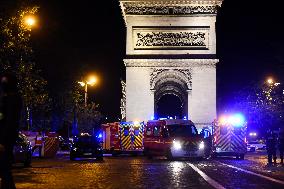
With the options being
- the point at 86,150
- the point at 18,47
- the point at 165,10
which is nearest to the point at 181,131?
the point at 86,150

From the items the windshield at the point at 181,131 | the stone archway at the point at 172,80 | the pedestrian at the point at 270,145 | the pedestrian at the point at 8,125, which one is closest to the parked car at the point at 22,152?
the pedestrian at the point at 270,145

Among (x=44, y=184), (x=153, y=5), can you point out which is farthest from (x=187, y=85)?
(x=44, y=184)

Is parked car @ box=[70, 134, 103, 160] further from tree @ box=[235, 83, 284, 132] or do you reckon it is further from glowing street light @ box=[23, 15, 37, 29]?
tree @ box=[235, 83, 284, 132]

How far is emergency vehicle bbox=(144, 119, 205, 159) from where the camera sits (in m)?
31.4

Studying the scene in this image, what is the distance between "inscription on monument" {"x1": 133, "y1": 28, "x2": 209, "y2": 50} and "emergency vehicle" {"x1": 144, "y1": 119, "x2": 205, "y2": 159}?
1149cm

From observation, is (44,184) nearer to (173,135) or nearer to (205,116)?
(173,135)

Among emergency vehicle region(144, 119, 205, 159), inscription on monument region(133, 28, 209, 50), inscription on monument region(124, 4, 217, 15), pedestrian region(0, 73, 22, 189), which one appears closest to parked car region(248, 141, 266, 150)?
inscription on monument region(133, 28, 209, 50)

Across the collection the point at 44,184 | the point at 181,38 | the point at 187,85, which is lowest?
the point at 44,184

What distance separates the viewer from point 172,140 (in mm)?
31609

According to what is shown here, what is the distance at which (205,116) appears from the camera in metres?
47.4

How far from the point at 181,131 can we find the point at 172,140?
2167 millimetres

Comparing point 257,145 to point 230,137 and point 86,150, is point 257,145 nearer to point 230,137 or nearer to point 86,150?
point 230,137

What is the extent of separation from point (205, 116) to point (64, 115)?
567 inches

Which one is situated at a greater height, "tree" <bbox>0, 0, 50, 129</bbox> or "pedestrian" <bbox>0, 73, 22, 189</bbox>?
"tree" <bbox>0, 0, 50, 129</bbox>
